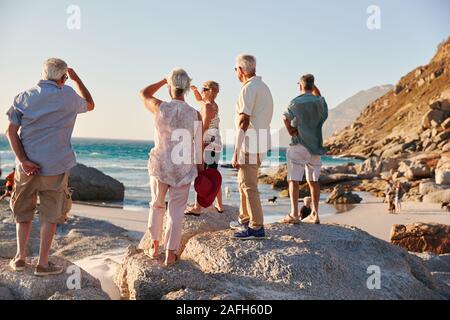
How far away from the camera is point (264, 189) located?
30516mm

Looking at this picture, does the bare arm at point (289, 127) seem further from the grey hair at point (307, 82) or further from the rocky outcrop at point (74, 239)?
the rocky outcrop at point (74, 239)

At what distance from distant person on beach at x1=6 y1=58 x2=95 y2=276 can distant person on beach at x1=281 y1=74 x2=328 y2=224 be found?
2701mm

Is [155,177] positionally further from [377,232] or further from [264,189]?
[264,189]

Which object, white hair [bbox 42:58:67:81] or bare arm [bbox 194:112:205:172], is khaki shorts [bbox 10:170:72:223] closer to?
white hair [bbox 42:58:67:81]

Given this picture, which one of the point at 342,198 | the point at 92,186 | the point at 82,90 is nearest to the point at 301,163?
the point at 82,90

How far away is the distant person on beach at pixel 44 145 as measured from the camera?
4891mm

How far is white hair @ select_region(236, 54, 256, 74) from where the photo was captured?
5.82 m

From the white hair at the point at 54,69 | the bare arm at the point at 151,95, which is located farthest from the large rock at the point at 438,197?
the white hair at the point at 54,69

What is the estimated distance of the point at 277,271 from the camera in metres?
5.30

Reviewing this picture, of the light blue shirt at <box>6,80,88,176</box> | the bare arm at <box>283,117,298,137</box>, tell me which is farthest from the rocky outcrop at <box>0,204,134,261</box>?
the bare arm at <box>283,117,298,137</box>

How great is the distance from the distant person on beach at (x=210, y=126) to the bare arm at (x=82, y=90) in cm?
164

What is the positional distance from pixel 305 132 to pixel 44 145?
3190 millimetres

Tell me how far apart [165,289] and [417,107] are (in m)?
80.4
